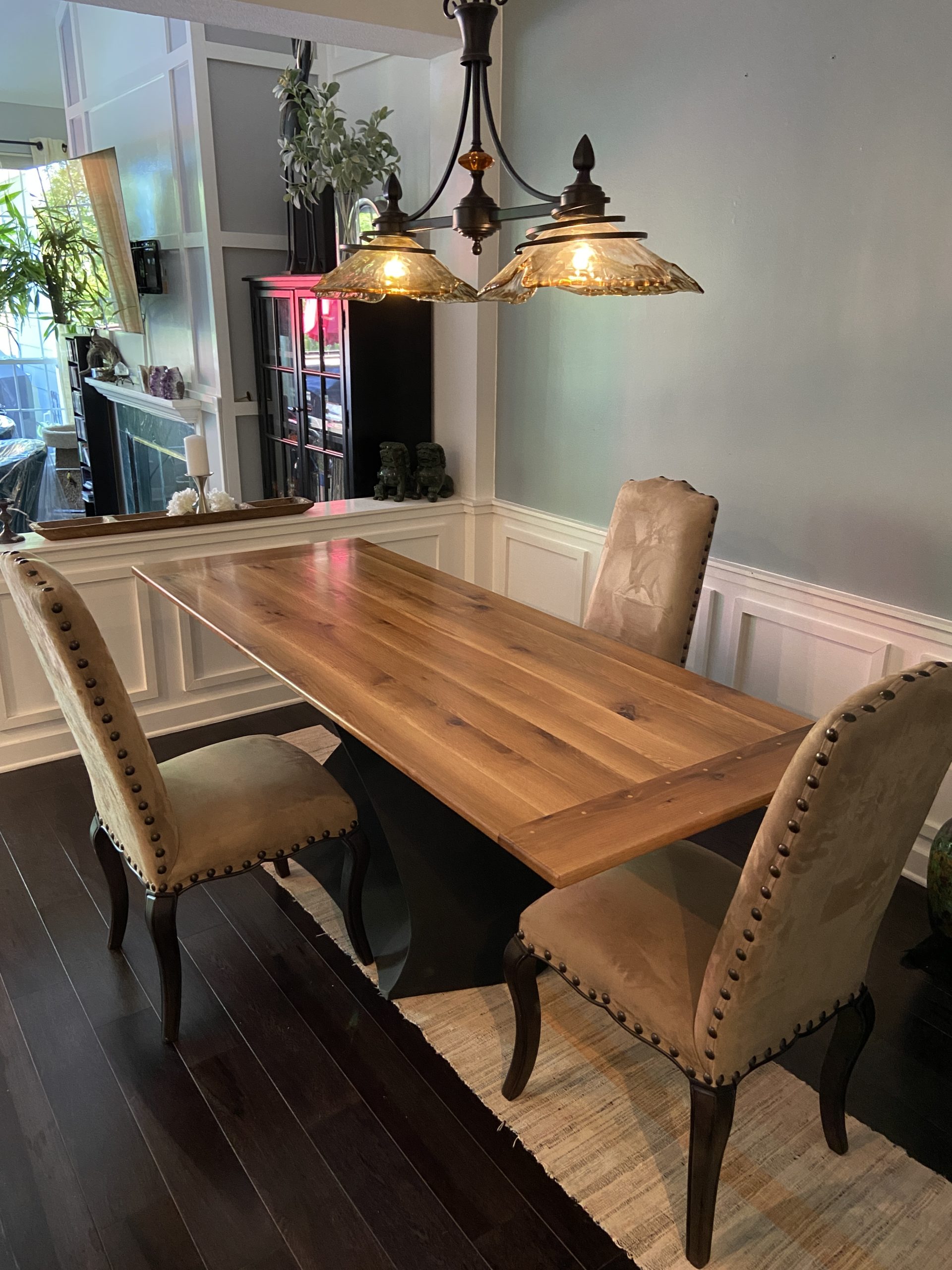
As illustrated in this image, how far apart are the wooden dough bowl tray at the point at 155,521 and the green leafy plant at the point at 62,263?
343 cm

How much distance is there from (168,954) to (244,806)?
0.33 m

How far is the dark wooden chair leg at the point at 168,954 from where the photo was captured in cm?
190

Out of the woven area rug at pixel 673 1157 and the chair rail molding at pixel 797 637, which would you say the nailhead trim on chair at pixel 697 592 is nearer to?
the chair rail molding at pixel 797 637

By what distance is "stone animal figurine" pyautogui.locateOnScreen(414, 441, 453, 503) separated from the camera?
12.9 ft

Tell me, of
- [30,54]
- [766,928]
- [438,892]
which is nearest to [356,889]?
[438,892]

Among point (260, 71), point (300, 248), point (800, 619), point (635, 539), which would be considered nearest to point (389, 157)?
point (300, 248)

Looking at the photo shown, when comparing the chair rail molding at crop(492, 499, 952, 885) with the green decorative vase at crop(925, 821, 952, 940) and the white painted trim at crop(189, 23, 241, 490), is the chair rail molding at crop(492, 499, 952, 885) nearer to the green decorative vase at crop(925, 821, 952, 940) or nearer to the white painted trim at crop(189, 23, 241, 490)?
the green decorative vase at crop(925, 821, 952, 940)

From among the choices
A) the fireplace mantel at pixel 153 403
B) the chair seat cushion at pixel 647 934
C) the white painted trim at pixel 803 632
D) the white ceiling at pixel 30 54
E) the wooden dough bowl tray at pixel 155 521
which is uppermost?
the white ceiling at pixel 30 54

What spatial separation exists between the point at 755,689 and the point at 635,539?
74 cm

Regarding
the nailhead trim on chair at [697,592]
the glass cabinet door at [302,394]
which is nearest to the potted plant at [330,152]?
the glass cabinet door at [302,394]

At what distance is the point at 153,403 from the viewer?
223 inches

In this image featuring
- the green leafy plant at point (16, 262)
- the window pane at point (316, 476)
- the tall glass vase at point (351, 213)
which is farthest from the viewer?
the green leafy plant at point (16, 262)

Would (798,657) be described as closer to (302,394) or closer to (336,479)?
(336,479)

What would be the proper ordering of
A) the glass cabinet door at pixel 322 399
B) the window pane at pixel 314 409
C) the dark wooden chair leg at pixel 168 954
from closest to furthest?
the dark wooden chair leg at pixel 168 954 → the glass cabinet door at pixel 322 399 → the window pane at pixel 314 409
